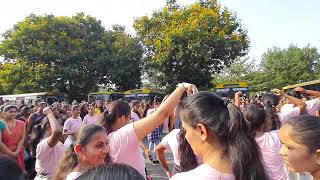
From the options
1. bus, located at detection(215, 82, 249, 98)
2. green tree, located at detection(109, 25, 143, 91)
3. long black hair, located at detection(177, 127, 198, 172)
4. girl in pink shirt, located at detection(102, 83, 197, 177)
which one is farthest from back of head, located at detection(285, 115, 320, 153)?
green tree, located at detection(109, 25, 143, 91)

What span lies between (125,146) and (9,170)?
2129 millimetres

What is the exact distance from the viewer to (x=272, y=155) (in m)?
3.93

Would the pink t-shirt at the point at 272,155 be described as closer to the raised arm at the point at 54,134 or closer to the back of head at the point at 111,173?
the raised arm at the point at 54,134

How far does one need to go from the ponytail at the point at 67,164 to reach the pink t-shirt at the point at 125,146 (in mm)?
350

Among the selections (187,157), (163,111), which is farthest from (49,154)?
Result: (163,111)

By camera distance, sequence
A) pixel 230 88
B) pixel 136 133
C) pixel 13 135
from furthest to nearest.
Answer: pixel 230 88
pixel 13 135
pixel 136 133

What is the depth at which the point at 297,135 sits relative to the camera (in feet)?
7.28

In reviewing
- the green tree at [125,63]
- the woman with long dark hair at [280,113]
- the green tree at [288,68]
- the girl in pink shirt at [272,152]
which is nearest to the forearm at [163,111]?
the girl in pink shirt at [272,152]

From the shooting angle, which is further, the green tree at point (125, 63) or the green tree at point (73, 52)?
the green tree at point (125, 63)

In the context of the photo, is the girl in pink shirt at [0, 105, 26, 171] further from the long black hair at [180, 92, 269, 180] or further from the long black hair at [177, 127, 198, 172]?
the long black hair at [180, 92, 269, 180]

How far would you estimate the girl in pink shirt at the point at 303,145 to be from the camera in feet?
6.97

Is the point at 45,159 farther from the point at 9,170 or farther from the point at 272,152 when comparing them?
the point at 9,170

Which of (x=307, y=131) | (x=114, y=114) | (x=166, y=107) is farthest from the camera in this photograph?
(x=114, y=114)

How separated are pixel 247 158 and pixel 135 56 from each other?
36.4 metres
